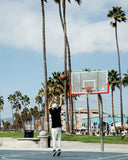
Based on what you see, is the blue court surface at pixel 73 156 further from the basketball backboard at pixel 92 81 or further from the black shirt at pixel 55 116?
the basketball backboard at pixel 92 81

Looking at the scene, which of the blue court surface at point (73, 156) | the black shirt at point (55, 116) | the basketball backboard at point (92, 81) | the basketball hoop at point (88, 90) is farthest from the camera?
the basketball hoop at point (88, 90)

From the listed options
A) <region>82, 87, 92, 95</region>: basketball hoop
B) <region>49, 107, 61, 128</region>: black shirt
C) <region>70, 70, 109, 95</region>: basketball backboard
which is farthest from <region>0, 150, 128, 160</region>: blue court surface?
<region>82, 87, 92, 95</region>: basketball hoop

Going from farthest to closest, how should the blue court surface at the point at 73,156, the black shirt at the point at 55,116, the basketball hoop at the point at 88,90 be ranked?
1. the basketball hoop at the point at 88,90
2. the black shirt at the point at 55,116
3. the blue court surface at the point at 73,156

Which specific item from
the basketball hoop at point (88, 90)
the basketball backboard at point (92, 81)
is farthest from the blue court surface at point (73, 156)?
the basketball hoop at point (88, 90)

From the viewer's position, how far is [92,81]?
20.6m

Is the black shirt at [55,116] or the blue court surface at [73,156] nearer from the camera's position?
the blue court surface at [73,156]

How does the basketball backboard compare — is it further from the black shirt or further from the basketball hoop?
the black shirt

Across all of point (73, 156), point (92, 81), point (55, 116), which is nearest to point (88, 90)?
point (92, 81)

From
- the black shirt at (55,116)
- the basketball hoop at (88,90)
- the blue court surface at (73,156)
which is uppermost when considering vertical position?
the basketball hoop at (88,90)

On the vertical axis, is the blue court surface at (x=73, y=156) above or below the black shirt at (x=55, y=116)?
below

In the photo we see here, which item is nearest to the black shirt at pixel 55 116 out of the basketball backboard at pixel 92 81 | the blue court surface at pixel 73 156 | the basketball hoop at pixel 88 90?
the blue court surface at pixel 73 156

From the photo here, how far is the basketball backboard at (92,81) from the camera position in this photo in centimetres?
2023

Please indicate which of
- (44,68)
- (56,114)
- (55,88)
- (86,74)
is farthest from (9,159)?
(55,88)

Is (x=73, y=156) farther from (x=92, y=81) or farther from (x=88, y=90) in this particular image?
(x=88, y=90)
